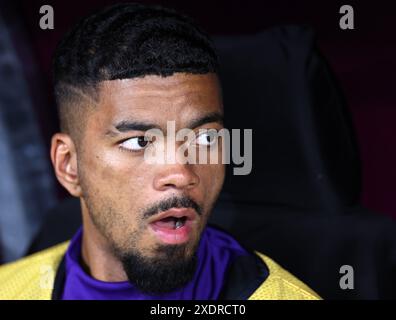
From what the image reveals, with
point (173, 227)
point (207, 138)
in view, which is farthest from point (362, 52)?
point (173, 227)

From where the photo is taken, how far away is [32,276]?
1.23m

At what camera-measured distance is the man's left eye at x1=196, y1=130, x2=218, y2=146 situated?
996 millimetres

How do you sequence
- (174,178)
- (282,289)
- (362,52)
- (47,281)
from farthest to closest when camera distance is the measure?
(362,52), (47,281), (282,289), (174,178)

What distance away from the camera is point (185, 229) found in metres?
0.98

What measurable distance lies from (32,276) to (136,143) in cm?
41

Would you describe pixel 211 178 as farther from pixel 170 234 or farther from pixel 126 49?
pixel 126 49

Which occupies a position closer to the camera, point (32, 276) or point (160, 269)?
point (160, 269)

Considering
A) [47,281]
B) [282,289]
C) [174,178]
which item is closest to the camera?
[174,178]

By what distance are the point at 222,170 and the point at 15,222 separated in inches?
49.0

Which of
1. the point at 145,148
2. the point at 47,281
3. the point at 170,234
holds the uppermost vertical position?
the point at 145,148

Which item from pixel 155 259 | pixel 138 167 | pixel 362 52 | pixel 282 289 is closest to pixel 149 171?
pixel 138 167

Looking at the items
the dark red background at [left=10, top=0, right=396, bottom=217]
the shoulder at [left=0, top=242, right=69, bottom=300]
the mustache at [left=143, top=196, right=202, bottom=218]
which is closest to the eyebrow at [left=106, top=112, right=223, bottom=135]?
the mustache at [left=143, top=196, right=202, bottom=218]

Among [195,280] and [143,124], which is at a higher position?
[143,124]
